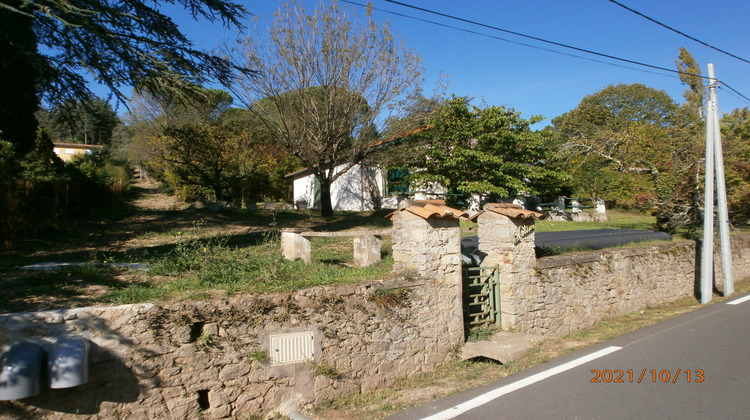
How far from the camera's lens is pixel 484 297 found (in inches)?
306

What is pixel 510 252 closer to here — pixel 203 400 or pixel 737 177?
pixel 203 400

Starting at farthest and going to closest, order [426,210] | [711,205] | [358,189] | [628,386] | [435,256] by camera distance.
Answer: [358,189], [711,205], [435,256], [426,210], [628,386]

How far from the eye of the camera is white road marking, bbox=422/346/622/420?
4780 mm

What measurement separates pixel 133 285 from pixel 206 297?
1108mm

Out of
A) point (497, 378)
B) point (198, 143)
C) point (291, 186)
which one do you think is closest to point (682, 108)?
point (291, 186)

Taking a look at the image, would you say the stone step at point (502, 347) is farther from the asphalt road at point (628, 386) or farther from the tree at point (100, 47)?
the tree at point (100, 47)

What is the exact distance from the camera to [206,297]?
4875mm

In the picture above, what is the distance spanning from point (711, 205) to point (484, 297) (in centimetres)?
739

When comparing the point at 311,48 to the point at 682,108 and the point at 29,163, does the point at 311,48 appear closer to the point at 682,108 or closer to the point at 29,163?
the point at 29,163

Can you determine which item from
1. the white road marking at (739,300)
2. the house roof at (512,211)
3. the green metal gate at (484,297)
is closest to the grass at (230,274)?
the green metal gate at (484,297)

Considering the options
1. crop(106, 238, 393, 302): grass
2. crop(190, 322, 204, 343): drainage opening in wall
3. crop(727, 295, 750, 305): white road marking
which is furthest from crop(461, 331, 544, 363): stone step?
crop(727, 295, 750, 305): white road marking
